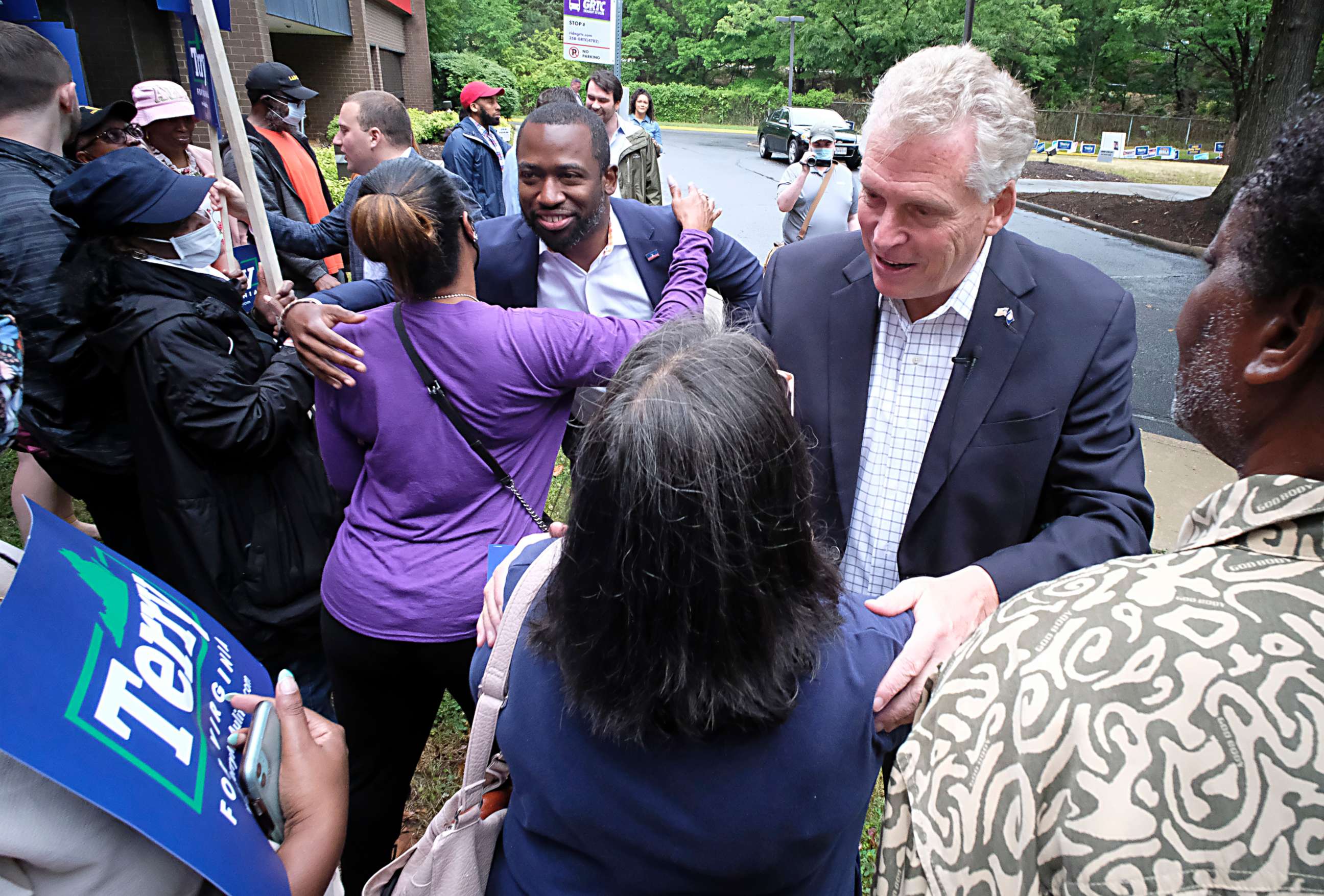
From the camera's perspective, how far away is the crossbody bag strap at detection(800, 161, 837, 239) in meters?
5.99

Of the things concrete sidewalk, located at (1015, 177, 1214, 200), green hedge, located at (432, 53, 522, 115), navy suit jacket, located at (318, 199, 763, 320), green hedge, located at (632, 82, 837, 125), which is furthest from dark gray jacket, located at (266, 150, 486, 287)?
green hedge, located at (632, 82, 837, 125)

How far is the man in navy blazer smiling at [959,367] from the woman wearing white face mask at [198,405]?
1641 mm

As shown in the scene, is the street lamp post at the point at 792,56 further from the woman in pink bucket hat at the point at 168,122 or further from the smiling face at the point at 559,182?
the smiling face at the point at 559,182

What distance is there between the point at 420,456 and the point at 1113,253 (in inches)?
566

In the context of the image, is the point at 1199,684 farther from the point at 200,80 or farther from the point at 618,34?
the point at 618,34

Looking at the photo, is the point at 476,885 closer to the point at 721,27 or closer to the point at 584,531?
the point at 584,531

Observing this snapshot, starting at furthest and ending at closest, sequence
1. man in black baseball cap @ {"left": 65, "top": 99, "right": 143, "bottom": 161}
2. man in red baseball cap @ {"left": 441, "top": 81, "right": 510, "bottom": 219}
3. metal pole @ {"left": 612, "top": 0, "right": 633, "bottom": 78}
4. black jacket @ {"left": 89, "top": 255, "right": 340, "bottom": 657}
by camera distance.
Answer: metal pole @ {"left": 612, "top": 0, "right": 633, "bottom": 78} → man in red baseball cap @ {"left": 441, "top": 81, "right": 510, "bottom": 219} → man in black baseball cap @ {"left": 65, "top": 99, "right": 143, "bottom": 161} → black jacket @ {"left": 89, "top": 255, "right": 340, "bottom": 657}

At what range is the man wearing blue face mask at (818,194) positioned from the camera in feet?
19.6

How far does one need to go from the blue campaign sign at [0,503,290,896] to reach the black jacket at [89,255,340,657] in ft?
4.01

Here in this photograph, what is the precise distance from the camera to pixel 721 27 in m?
50.6

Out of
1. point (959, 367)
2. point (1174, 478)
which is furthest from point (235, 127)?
point (1174, 478)

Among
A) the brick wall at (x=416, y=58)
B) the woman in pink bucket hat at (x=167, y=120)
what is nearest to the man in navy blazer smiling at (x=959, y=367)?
the woman in pink bucket hat at (x=167, y=120)

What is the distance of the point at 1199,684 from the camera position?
767 millimetres

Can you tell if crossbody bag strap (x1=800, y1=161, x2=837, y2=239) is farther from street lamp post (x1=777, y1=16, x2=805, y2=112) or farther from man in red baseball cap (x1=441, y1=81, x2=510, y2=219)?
street lamp post (x1=777, y1=16, x2=805, y2=112)
